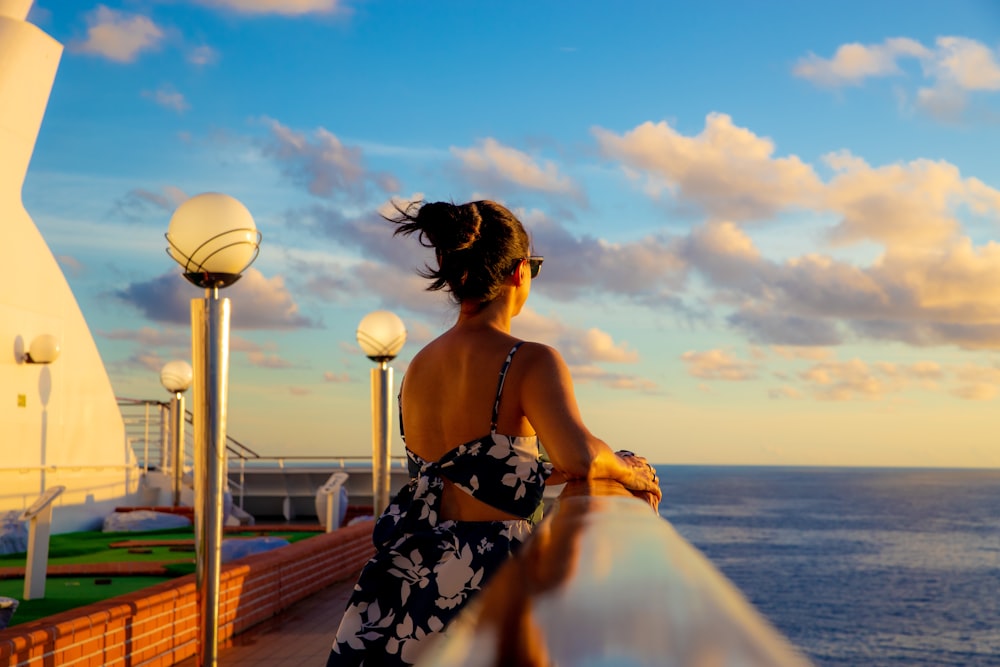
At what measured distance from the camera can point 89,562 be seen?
28.4 feet

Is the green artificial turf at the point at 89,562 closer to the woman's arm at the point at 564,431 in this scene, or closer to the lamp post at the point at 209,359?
the lamp post at the point at 209,359

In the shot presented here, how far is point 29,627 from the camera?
4.80 m

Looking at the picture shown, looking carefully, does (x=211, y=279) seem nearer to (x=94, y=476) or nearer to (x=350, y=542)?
(x=350, y=542)

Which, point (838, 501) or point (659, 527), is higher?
point (659, 527)

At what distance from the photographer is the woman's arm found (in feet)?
5.41

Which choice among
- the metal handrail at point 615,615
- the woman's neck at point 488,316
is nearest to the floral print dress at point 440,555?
the woman's neck at point 488,316

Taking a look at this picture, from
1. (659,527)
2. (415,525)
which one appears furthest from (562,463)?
(659,527)

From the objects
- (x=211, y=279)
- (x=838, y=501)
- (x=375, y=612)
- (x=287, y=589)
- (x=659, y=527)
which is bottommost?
(x=838, y=501)

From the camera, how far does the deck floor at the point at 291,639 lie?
666 centimetres

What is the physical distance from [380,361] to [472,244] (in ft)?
29.6

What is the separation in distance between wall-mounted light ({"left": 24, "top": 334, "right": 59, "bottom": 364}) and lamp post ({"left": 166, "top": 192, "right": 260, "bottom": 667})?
7.39m

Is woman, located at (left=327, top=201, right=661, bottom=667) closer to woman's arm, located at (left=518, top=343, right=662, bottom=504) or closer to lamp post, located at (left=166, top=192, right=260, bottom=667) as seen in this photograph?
woman's arm, located at (left=518, top=343, right=662, bottom=504)

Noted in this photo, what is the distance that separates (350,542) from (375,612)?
9594mm

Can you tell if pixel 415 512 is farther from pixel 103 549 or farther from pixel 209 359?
Answer: pixel 103 549
